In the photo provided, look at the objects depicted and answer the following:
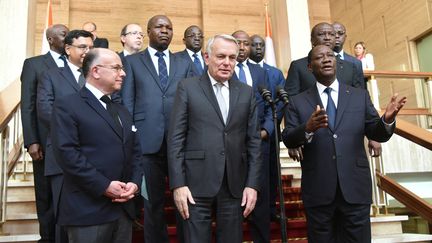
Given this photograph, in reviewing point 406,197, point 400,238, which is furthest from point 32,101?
point 406,197

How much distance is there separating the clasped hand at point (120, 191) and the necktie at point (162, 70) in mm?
1222

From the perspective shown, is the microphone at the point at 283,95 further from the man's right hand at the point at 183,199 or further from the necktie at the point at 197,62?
the necktie at the point at 197,62

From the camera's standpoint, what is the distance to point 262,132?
3461mm

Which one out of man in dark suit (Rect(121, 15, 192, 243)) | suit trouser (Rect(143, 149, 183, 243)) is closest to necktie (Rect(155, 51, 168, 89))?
man in dark suit (Rect(121, 15, 192, 243))

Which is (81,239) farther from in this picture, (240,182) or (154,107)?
(154,107)

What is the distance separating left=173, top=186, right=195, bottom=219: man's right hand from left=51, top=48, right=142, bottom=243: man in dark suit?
209 mm

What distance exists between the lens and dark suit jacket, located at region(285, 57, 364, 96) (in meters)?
3.43

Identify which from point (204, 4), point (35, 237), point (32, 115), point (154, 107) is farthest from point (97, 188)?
point (204, 4)

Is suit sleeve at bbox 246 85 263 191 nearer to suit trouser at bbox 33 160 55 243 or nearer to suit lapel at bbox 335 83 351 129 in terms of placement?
suit lapel at bbox 335 83 351 129

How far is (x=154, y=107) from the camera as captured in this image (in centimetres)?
322

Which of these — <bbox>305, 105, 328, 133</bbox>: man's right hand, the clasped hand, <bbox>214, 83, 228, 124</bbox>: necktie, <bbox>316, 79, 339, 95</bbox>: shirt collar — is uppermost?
<bbox>316, 79, 339, 95</bbox>: shirt collar

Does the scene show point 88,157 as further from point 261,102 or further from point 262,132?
point 261,102

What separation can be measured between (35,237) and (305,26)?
14.7 ft

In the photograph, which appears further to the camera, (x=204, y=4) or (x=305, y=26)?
(x=204, y=4)
